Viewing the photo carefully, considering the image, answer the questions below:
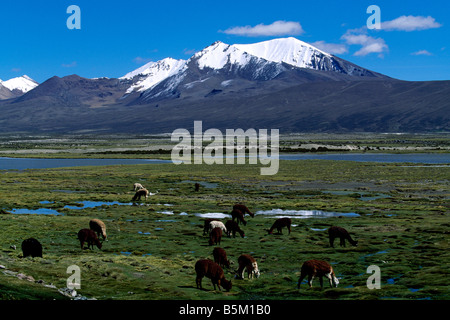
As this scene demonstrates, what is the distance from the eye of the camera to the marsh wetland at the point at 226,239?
16047mm

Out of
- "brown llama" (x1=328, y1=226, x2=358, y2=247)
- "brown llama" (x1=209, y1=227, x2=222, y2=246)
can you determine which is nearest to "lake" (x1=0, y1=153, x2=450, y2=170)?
"brown llama" (x1=209, y1=227, x2=222, y2=246)

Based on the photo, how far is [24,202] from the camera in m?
40.2

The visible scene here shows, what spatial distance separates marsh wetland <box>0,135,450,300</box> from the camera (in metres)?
16.0

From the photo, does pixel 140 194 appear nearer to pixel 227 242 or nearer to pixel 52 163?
pixel 227 242

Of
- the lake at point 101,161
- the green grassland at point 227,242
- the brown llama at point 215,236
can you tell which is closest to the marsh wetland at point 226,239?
the green grassland at point 227,242

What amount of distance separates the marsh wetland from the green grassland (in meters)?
0.06

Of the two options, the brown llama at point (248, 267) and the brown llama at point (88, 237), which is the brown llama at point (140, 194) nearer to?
the brown llama at point (88, 237)

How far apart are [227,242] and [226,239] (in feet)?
2.72

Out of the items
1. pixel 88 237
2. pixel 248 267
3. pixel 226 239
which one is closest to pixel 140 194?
pixel 226 239

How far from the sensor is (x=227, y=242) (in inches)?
961
